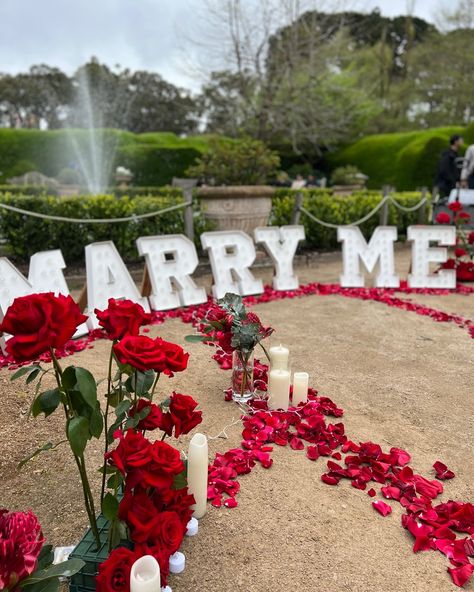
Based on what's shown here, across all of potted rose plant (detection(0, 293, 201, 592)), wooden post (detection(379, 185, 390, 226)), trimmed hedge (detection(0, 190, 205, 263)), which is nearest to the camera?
potted rose plant (detection(0, 293, 201, 592))

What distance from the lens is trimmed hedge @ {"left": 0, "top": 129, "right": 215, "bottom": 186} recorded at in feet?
65.5

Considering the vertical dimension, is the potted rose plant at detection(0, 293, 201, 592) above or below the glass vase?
above

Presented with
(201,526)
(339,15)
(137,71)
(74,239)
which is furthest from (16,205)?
(137,71)

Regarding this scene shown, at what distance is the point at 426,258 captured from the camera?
616 centimetres

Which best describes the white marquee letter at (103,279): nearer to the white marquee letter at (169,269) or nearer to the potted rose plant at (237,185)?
the white marquee letter at (169,269)

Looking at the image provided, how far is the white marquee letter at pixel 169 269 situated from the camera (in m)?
4.59

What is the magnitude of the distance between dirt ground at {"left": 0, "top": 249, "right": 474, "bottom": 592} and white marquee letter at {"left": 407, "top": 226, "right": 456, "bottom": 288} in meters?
1.84

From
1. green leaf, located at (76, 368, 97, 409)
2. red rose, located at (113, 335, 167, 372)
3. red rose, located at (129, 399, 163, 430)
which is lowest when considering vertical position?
red rose, located at (129, 399, 163, 430)

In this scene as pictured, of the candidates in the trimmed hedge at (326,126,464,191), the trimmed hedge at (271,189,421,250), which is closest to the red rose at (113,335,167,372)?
the trimmed hedge at (271,189,421,250)

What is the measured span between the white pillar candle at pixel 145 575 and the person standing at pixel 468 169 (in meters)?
8.91

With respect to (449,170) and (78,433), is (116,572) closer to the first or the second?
(78,433)

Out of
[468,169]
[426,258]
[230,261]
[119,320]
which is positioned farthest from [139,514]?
[468,169]

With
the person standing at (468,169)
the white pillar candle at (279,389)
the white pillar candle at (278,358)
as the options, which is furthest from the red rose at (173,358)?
the person standing at (468,169)

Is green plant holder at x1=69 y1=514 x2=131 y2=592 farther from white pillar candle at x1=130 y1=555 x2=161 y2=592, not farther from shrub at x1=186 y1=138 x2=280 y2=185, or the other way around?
shrub at x1=186 y1=138 x2=280 y2=185
